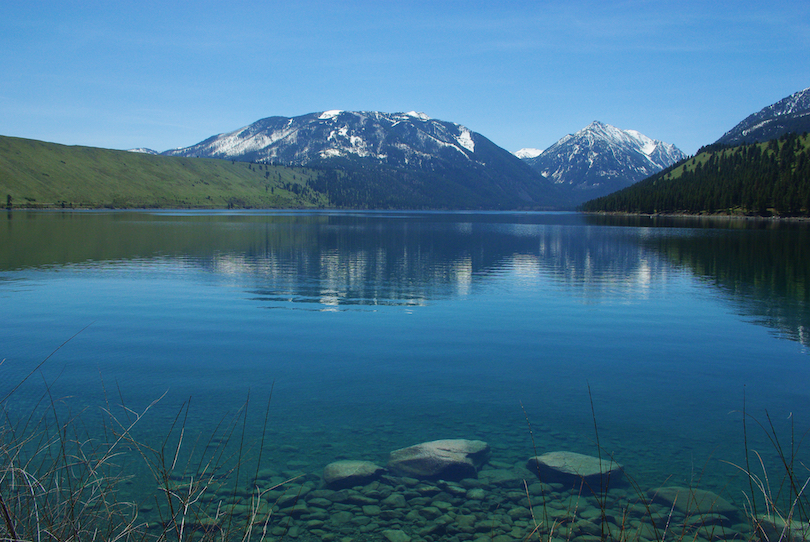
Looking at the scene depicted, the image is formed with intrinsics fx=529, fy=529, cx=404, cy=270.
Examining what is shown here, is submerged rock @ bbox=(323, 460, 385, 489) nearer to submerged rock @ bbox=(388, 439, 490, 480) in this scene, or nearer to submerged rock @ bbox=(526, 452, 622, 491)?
submerged rock @ bbox=(388, 439, 490, 480)

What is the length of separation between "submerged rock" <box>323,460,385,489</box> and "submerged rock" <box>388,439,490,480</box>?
453 mm

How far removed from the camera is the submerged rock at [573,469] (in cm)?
1059

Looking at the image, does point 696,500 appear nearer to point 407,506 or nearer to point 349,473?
point 407,506

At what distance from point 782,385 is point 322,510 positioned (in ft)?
48.0

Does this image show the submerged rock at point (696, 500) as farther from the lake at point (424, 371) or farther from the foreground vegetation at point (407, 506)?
the lake at point (424, 371)

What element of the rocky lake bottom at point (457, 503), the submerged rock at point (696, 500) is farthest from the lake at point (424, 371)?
the submerged rock at point (696, 500)

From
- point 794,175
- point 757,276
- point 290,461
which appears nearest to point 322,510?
point 290,461

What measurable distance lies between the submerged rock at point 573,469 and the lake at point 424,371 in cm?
30

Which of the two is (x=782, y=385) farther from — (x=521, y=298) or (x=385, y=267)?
(x=385, y=267)

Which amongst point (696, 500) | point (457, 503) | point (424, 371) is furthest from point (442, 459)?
point (424, 371)

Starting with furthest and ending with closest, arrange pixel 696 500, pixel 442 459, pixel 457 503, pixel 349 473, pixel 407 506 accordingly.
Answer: pixel 442 459, pixel 349 473, pixel 457 503, pixel 407 506, pixel 696 500

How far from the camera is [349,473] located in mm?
10711

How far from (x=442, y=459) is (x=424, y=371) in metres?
6.61

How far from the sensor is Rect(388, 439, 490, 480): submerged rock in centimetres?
1088
